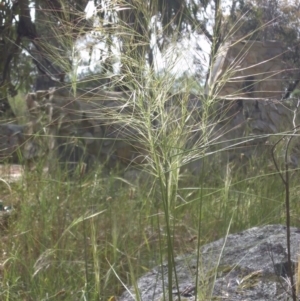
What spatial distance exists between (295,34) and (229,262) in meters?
2.95

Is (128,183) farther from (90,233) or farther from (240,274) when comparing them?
(240,274)

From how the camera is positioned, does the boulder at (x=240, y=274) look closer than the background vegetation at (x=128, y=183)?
No

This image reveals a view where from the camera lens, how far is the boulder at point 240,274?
1650mm

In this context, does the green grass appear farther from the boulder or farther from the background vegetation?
the boulder

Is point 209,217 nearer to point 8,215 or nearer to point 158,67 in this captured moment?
point 8,215

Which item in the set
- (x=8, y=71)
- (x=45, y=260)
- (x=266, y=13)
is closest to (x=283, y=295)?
(x=45, y=260)

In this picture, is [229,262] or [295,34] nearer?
[229,262]

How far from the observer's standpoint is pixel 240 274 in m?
1.80

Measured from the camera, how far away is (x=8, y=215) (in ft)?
9.34

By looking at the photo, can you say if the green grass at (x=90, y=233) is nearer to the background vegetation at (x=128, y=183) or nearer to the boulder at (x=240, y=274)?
the background vegetation at (x=128, y=183)

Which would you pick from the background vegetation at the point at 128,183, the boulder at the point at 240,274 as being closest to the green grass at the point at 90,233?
the background vegetation at the point at 128,183

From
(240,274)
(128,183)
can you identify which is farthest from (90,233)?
(240,274)

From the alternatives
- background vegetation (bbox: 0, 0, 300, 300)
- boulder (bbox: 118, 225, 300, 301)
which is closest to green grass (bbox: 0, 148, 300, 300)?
background vegetation (bbox: 0, 0, 300, 300)

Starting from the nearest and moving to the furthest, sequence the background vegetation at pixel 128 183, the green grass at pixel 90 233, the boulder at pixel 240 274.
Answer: the background vegetation at pixel 128 183
the boulder at pixel 240 274
the green grass at pixel 90 233
